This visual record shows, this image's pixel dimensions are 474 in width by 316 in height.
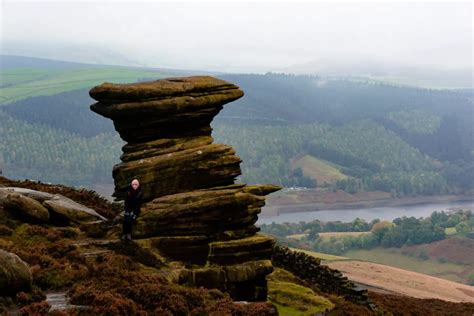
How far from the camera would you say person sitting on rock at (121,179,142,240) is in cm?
2647

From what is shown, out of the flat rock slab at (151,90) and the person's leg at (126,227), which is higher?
the flat rock slab at (151,90)

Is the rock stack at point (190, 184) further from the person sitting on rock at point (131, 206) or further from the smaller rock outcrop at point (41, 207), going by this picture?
the smaller rock outcrop at point (41, 207)

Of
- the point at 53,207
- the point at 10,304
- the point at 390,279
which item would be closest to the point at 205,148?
the point at 53,207

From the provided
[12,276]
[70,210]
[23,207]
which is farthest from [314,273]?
[12,276]

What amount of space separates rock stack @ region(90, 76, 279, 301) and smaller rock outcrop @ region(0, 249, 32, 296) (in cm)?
778

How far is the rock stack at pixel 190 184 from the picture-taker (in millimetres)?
26906

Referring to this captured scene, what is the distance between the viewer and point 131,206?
26.6 m

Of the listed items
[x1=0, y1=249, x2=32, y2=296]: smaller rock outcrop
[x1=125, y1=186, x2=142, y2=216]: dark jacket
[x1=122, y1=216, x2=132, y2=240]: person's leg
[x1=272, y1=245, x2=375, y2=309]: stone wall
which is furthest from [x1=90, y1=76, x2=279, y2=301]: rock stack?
[x1=272, y1=245, x2=375, y2=309]: stone wall

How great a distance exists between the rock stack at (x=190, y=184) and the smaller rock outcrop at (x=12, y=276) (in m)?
7.78

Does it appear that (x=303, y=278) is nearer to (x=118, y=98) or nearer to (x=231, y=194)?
(x=231, y=194)

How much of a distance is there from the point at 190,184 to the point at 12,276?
11661mm

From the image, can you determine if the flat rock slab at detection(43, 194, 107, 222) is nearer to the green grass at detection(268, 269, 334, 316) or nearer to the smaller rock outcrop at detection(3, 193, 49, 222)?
the smaller rock outcrop at detection(3, 193, 49, 222)

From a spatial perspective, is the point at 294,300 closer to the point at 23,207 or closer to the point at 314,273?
the point at 314,273

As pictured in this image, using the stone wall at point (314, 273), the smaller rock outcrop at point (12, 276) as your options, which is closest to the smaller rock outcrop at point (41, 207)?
the smaller rock outcrop at point (12, 276)
